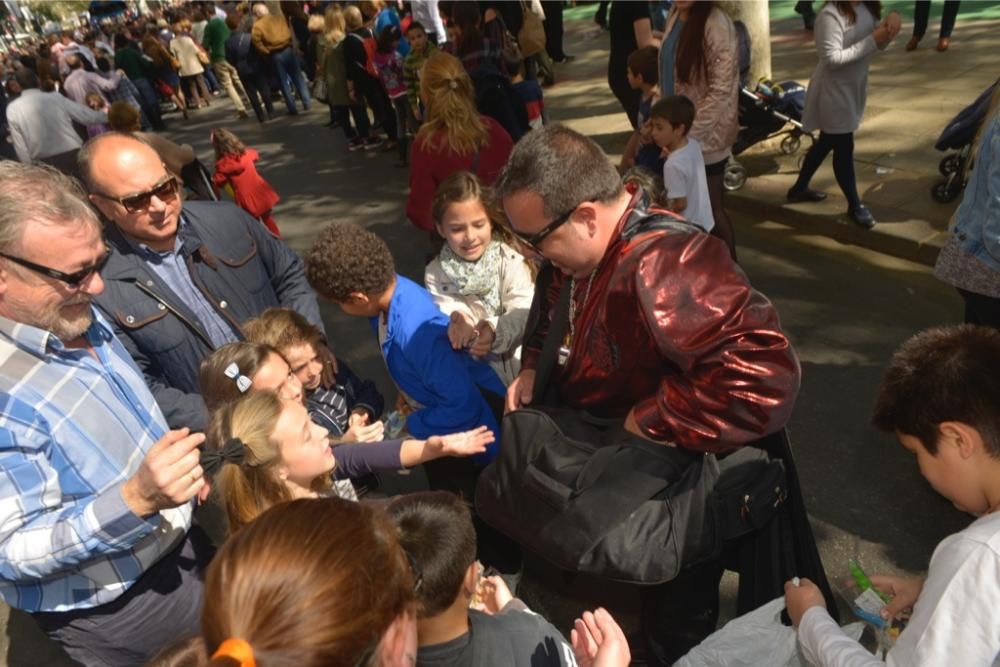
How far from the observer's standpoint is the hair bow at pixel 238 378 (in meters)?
2.25

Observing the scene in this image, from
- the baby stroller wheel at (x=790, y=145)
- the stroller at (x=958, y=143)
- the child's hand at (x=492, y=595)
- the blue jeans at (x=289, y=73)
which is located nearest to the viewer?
the child's hand at (x=492, y=595)

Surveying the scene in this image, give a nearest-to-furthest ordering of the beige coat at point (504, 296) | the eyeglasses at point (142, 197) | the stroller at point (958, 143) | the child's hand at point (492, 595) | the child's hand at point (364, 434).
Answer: the child's hand at point (492, 595)
the eyeglasses at point (142, 197)
the child's hand at point (364, 434)
the beige coat at point (504, 296)
the stroller at point (958, 143)

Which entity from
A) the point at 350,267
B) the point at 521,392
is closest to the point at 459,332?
the point at 521,392

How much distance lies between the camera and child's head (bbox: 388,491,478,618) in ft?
5.18

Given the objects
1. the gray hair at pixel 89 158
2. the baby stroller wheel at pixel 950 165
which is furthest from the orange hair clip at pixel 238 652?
the baby stroller wheel at pixel 950 165

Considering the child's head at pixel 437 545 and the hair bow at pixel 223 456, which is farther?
the hair bow at pixel 223 456

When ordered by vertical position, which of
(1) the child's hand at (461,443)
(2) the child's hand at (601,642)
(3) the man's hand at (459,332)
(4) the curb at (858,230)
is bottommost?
(4) the curb at (858,230)

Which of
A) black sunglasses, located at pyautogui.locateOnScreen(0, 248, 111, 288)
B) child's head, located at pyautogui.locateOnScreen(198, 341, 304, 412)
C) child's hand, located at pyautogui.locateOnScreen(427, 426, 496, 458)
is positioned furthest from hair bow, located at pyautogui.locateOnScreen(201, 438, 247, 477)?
child's hand, located at pyautogui.locateOnScreen(427, 426, 496, 458)

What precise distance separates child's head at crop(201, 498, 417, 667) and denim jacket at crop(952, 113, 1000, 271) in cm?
248

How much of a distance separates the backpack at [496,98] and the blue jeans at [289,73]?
7.95m

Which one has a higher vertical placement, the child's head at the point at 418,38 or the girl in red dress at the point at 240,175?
the child's head at the point at 418,38

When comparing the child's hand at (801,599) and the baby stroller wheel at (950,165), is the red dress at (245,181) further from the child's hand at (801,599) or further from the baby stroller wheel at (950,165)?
the baby stroller wheel at (950,165)

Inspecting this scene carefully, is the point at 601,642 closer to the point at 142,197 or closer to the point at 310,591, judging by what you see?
the point at 310,591

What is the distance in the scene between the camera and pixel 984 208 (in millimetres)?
2535
